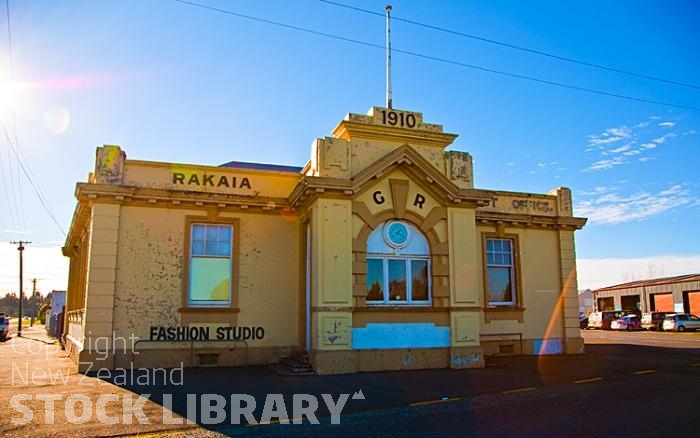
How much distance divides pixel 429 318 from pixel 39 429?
9.46m

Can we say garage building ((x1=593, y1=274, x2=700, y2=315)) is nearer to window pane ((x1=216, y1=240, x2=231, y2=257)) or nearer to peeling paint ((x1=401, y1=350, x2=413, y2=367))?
peeling paint ((x1=401, y1=350, x2=413, y2=367))

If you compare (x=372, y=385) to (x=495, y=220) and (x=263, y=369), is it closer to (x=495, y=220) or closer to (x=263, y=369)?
(x=263, y=369)

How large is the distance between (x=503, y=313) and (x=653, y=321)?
27712 mm

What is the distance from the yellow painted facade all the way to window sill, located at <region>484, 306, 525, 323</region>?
9.98 ft

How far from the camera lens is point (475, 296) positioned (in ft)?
49.8

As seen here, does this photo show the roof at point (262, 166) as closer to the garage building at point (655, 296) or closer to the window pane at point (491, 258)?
the window pane at point (491, 258)

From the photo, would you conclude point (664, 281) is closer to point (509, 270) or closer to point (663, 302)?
point (663, 302)

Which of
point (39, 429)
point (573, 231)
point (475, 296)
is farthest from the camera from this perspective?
point (573, 231)

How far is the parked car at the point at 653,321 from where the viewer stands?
39594mm

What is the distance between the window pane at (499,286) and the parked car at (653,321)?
27093 millimetres

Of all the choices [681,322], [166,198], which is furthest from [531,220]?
[681,322]

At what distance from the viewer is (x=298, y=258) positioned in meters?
16.2

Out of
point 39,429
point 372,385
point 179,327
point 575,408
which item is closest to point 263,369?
point 179,327

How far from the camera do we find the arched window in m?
14.6
